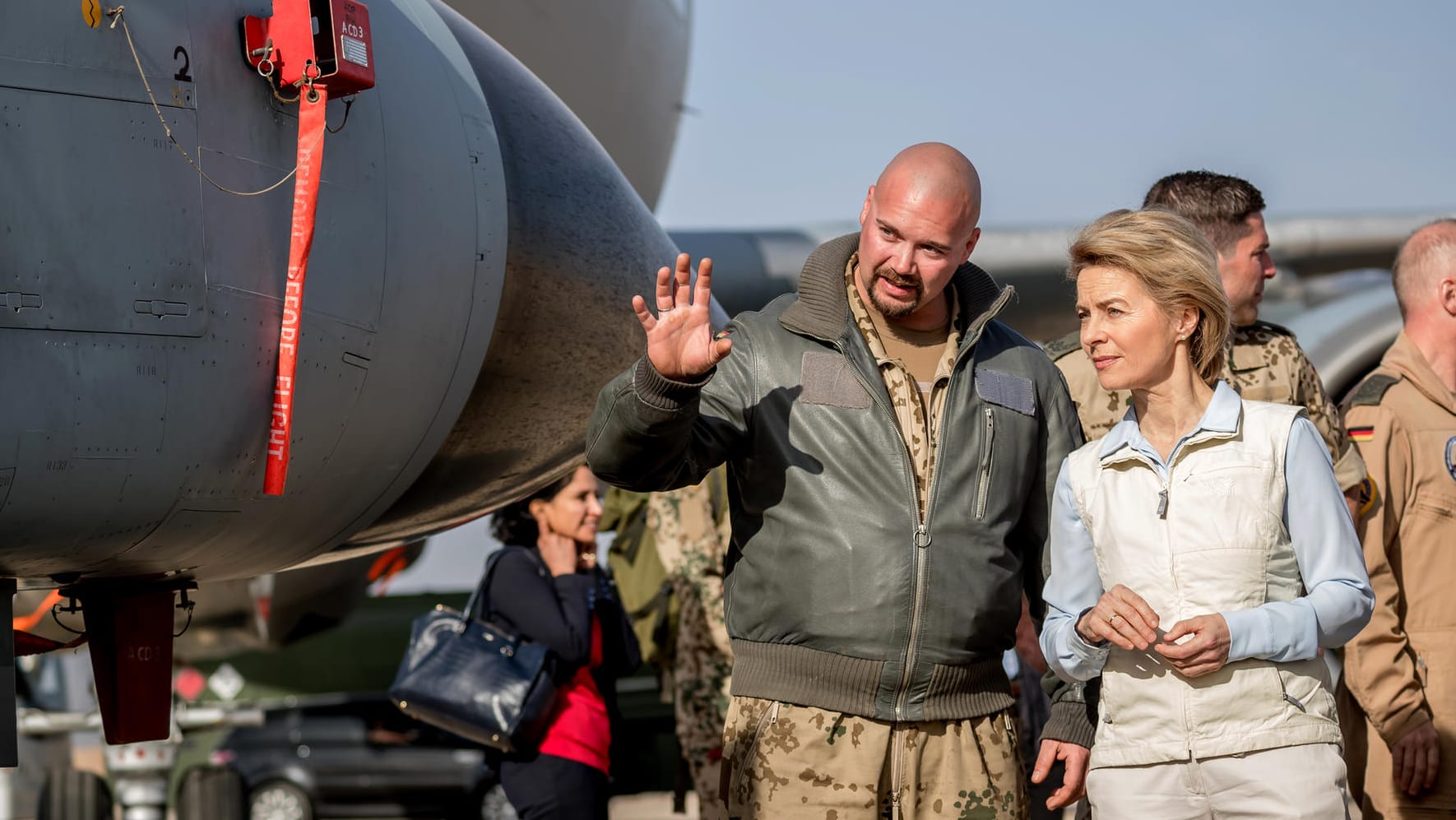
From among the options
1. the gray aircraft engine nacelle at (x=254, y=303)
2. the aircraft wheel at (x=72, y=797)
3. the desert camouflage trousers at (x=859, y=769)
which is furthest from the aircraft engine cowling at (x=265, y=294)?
the aircraft wheel at (x=72, y=797)

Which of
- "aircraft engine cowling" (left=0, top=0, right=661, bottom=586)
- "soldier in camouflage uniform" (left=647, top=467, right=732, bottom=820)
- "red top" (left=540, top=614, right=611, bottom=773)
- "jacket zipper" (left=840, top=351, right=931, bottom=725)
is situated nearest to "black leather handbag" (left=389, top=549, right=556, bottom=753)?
"red top" (left=540, top=614, right=611, bottom=773)

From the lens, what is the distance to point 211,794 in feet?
34.7

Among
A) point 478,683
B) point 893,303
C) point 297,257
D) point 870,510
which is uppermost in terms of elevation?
point 297,257

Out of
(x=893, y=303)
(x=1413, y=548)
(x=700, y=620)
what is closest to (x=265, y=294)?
(x=893, y=303)

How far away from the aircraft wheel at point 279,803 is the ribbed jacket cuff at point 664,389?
359 inches

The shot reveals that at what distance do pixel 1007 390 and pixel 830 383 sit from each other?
1.24ft

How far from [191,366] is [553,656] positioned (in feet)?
7.39

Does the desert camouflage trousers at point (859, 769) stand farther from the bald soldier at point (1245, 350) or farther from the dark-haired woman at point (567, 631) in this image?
the dark-haired woman at point (567, 631)

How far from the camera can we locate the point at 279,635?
8.52 m

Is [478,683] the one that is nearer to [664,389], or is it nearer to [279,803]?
[664,389]

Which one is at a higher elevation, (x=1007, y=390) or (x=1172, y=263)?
(x=1172, y=263)

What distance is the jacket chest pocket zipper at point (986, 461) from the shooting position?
2.91 m

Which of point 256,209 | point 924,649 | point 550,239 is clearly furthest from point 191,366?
point 924,649

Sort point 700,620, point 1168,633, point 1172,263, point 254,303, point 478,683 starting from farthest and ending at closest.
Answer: point 700,620 → point 478,683 → point 254,303 → point 1172,263 → point 1168,633
